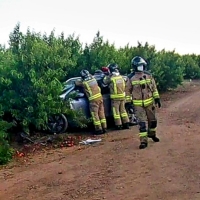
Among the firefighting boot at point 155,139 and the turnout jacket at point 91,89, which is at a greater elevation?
the turnout jacket at point 91,89

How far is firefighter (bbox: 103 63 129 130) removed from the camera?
47.9ft

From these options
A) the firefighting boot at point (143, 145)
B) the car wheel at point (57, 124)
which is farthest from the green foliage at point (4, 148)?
the firefighting boot at point (143, 145)

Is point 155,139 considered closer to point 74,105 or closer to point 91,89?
point 91,89

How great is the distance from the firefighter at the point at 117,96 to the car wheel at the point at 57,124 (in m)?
1.72

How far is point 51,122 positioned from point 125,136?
6.67ft

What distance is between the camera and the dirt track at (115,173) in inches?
303

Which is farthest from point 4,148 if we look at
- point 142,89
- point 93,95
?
point 93,95

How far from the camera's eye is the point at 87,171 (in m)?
9.34

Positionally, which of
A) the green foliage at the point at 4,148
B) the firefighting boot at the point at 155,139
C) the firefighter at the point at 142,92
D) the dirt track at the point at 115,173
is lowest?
the dirt track at the point at 115,173

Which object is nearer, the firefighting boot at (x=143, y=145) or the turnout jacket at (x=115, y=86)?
the firefighting boot at (x=143, y=145)

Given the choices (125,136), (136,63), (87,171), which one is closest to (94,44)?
(125,136)

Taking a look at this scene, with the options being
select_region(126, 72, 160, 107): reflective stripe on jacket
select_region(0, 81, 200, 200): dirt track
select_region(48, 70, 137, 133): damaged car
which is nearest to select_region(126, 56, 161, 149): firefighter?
select_region(126, 72, 160, 107): reflective stripe on jacket

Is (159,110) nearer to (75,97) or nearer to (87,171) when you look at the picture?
(75,97)

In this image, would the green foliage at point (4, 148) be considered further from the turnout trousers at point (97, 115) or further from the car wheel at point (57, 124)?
the turnout trousers at point (97, 115)
